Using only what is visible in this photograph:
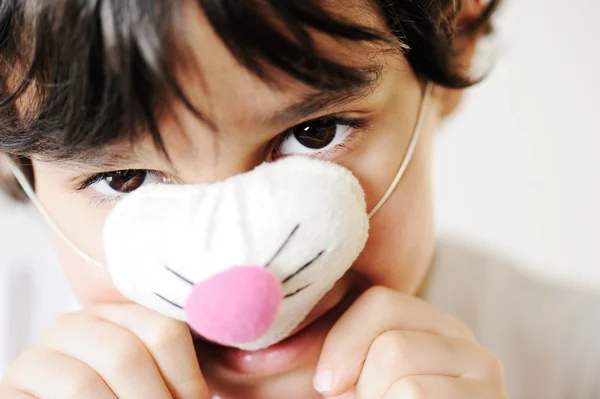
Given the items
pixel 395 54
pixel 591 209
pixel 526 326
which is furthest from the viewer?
pixel 591 209

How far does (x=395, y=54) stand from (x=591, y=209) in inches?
37.4

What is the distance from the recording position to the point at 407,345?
598mm

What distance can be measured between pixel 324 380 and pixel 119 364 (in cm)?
17

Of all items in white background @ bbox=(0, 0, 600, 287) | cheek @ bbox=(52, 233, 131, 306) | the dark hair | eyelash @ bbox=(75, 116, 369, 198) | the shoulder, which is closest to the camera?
the dark hair

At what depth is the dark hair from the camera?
1.44 feet

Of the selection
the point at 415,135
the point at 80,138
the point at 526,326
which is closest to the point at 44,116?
the point at 80,138

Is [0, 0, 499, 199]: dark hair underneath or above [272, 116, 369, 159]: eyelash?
above

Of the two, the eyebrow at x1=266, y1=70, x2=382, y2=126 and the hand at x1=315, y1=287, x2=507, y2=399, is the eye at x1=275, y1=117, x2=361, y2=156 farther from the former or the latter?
the hand at x1=315, y1=287, x2=507, y2=399

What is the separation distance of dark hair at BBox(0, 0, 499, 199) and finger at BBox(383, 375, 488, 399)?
26cm

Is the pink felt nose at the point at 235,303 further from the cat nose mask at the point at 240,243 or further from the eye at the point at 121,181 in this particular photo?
the eye at the point at 121,181

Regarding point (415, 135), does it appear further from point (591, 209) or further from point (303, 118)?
point (591, 209)

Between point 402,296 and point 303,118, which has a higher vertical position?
point 303,118

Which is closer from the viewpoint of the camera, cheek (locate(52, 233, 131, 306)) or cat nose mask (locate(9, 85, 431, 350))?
cat nose mask (locate(9, 85, 431, 350))

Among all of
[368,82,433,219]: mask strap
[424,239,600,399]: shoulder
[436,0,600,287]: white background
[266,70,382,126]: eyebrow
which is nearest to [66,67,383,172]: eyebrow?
[266,70,382,126]: eyebrow
